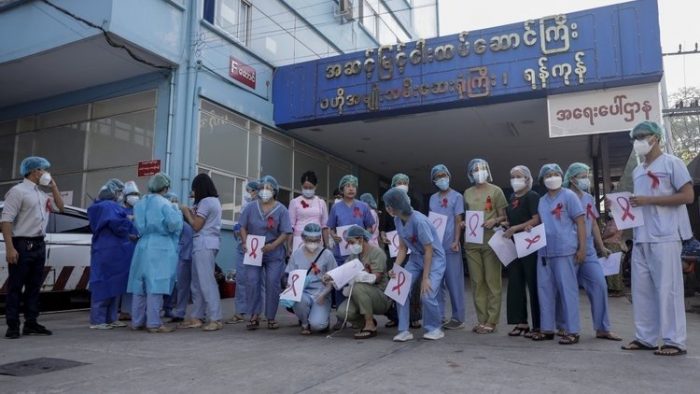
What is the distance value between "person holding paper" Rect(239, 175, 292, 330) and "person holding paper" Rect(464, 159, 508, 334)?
2059mm

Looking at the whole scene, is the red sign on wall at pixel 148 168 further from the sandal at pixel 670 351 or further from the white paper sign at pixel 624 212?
the sandal at pixel 670 351

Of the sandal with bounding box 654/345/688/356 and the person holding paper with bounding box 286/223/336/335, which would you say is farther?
the person holding paper with bounding box 286/223/336/335

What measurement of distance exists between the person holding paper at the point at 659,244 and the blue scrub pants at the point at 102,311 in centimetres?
527

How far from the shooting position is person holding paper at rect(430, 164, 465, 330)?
18.1 feet

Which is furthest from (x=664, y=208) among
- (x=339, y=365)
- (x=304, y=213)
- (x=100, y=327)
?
(x=100, y=327)

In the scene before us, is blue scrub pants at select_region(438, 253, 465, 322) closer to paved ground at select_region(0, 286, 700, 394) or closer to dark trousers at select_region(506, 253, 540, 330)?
paved ground at select_region(0, 286, 700, 394)

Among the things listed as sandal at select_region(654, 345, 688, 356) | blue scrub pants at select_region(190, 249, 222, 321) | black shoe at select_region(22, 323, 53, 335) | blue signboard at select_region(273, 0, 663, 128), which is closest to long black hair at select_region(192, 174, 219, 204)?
blue scrub pants at select_region(190, 249, 222, 321)

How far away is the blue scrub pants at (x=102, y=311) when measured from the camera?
586 cm

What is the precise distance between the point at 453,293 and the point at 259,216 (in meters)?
2.28

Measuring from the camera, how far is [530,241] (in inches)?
187

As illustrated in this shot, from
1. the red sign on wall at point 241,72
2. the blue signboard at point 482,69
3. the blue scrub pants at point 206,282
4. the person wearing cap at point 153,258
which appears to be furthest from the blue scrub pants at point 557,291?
the red sign on wall at point 241,72

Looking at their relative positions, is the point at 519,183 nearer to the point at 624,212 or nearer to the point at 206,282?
the point at 624,212

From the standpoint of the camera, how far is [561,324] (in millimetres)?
4770

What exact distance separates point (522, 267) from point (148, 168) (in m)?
7.19
